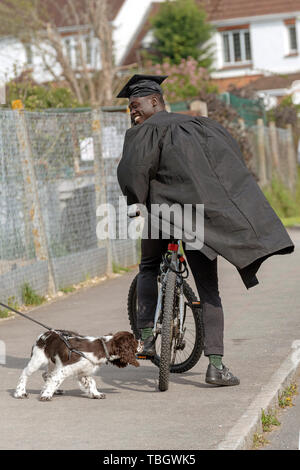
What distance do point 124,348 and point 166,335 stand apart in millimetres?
279

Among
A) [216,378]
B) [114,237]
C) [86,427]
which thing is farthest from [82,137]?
[86,427]

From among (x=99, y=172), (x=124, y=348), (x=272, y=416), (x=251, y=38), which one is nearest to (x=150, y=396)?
(x=124, y=348)

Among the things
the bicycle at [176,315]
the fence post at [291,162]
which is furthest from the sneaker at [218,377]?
the fence post at [291,162]

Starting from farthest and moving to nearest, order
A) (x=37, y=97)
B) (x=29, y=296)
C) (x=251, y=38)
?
(x=251, y=38) → (x=37, y=97) → (x=29, y=296)

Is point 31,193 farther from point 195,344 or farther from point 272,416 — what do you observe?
point 272,416

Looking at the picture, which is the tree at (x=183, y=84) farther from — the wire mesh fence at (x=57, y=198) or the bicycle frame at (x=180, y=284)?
the bicycle frame at (x=180, y=284)

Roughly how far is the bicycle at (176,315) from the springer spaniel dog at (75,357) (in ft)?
0.81

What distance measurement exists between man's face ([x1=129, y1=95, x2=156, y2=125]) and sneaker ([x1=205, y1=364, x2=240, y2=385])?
1647 mm

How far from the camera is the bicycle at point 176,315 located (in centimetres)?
621

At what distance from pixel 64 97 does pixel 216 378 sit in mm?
11705

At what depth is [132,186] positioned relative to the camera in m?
6.07

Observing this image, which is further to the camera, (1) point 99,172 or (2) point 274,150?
(2) point 274,150

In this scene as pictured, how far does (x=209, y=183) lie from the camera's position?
5.96m
